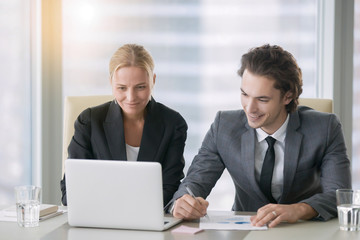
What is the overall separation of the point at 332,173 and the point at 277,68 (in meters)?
0.46

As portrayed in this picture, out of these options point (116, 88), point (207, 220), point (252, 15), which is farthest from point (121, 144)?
point (252, 15)

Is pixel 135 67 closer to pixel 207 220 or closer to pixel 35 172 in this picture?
pixel 207 220

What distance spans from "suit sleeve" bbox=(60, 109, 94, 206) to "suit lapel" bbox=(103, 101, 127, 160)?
86 mm

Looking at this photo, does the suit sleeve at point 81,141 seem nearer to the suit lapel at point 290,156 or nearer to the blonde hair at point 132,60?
the blonde hair at point 132,60

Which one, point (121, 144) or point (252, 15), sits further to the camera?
point (252, 15)

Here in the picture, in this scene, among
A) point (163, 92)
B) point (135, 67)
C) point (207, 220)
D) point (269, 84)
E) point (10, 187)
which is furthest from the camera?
point (163, 92)

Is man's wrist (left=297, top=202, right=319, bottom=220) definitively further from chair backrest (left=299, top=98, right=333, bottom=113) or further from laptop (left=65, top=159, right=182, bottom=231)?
chair backrest (left=299, top=98, right=333, bottom=113)

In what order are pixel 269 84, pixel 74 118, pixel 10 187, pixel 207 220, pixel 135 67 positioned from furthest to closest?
1. pixel 10 187
2. pixel 74 118
3. pixel 135 67
4. pixel 269 84
5. pixel 207 220

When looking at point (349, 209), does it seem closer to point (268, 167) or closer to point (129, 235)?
point (268, 167)

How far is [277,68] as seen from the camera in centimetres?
230

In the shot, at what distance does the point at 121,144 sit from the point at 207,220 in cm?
70

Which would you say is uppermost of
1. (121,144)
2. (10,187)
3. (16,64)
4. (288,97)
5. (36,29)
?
(36,29)

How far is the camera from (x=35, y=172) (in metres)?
4.01

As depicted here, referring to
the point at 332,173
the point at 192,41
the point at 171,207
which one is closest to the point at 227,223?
the point at 171,207
